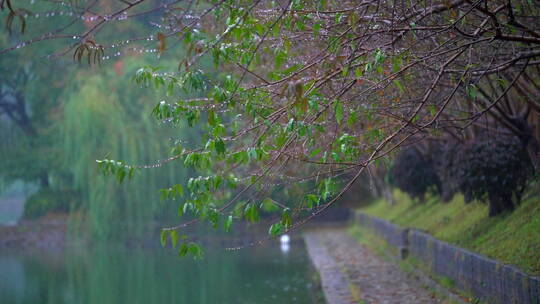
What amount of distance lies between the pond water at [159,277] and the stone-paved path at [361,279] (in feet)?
1.39

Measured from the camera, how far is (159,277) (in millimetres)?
17531

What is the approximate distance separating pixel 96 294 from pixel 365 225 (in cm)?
1154

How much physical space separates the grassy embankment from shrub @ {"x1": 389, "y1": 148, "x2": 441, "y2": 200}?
522 millimetres

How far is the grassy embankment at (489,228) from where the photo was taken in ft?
29.2

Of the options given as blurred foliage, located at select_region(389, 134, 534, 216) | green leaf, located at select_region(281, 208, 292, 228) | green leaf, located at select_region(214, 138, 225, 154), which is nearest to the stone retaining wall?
blurred foliage, located at select_region(389, 134, 534, 216)

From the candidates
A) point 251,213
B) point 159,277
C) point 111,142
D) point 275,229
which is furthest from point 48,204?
point 251,213

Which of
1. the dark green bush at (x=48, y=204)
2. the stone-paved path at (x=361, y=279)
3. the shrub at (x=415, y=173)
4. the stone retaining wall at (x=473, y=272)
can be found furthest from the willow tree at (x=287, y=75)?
the dark green bush at (x=48, y=204)

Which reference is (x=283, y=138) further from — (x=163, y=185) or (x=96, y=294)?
(x=163, y=185)

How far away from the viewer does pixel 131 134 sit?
24984 mm

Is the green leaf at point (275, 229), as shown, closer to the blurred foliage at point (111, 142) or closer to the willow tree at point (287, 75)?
the willow tree at point (287, 75)

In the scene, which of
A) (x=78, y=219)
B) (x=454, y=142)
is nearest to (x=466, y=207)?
(x=454, y=142)

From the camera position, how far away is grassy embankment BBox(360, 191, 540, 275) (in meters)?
8.91

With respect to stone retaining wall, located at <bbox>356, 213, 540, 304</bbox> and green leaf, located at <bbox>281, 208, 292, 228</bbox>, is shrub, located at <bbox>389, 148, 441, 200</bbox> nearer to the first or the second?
stone retaining wall, located at <bbox>356, 213, 540, 304</bbox>

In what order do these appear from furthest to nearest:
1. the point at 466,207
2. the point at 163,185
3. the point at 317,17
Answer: the point at 163,185, the point at 466,207, the point at 317,17
